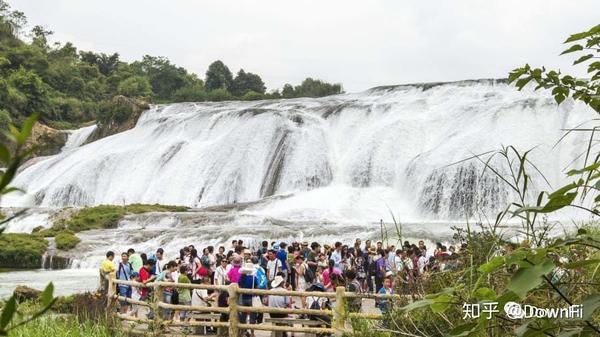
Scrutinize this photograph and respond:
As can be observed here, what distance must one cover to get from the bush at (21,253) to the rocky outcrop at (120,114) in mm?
24606

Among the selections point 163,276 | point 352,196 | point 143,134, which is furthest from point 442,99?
point 163,276

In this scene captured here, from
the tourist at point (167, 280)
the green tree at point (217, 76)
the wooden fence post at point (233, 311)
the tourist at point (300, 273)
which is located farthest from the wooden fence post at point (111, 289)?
the green tree at point (217, 76)

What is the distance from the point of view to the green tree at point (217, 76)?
260 feet

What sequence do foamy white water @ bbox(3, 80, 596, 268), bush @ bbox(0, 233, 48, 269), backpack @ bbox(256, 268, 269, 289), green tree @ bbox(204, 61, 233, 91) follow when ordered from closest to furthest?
backpack @ bbox(256, 268, 269, 289), bush @ bbox(0, 233, 48, 269), foamy white water @ bbox(3, 80, 596, 268), green tree @ bbox(204, 61, 233, 91)

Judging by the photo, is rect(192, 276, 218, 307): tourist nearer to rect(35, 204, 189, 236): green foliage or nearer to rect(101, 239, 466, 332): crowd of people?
rect(101, 239, 466, 332): crowd of people

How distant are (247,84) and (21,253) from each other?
55217mm

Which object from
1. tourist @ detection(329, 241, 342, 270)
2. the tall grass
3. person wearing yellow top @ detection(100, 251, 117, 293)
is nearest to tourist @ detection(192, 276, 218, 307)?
the tall grass

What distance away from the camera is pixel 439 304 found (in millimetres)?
1729

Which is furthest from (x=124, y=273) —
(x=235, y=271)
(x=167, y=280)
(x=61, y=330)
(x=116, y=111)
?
(x=116, y=111)

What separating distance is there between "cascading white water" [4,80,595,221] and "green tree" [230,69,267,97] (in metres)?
35.6

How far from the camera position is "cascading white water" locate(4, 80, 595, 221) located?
26.9 metres

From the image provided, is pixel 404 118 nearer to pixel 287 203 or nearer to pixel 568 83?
pixel 287 203

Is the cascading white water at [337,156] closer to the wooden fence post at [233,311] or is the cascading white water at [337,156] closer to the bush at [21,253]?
the bush at [21,253]

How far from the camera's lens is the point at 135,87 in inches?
2901
